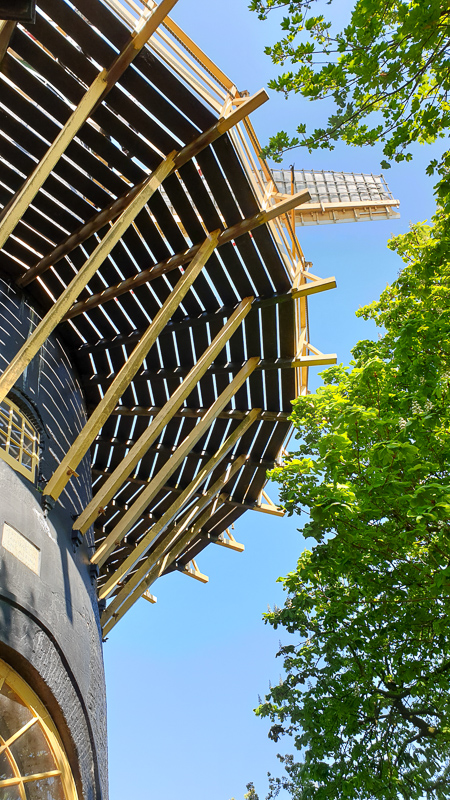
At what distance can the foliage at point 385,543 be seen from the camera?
559cm

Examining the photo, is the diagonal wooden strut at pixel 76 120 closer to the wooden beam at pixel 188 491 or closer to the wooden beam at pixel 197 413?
the wooden beam at pixel 197 413

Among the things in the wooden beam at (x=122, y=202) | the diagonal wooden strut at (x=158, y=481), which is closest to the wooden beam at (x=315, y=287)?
the diagonal wooden strut at (x=158, y=481)

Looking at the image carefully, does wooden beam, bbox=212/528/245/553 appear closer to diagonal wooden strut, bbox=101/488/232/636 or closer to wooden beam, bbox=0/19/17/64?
diagonal wooden strut, bbox=101/488/232/636

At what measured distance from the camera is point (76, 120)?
706 cm

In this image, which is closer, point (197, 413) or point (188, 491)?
point (188, 491)

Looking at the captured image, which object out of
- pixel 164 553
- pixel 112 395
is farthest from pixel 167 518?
pixel 112 395

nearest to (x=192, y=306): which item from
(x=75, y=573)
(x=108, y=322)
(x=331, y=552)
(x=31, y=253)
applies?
(x=108, y=322)

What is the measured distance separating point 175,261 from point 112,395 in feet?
8.84

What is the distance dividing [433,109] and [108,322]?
7755mm

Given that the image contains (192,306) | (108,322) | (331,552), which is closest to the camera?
(331,552)

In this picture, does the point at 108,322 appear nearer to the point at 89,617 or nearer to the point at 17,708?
the point at 89,617

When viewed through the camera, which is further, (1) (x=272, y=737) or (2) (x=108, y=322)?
(2) (x=108, y=322)

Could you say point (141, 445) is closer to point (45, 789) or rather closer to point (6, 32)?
point (45, 789)

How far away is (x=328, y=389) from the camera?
7.48m
